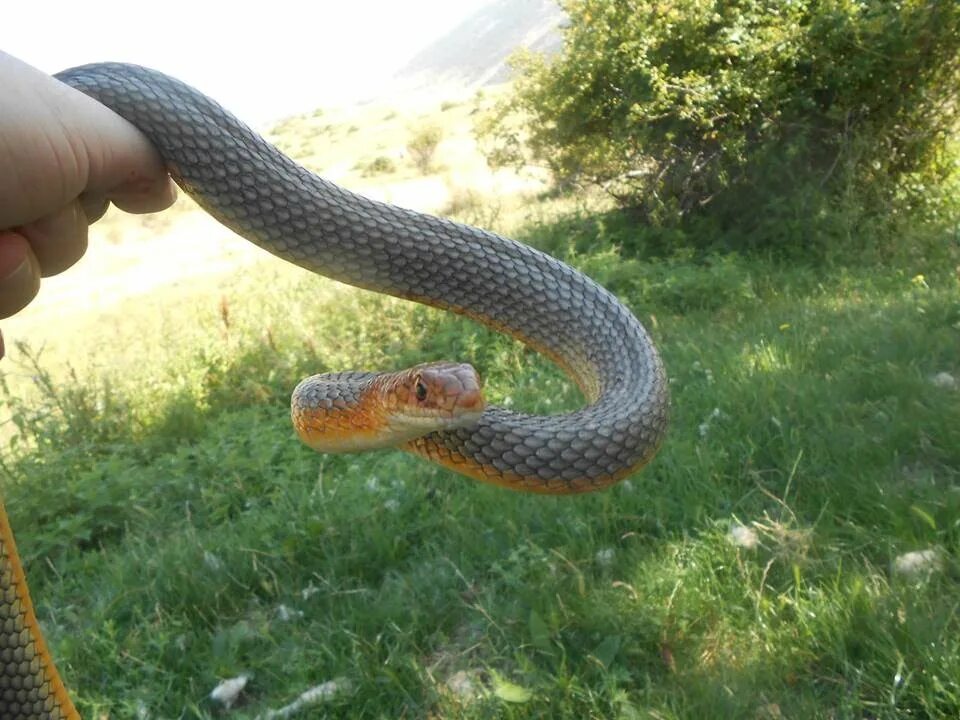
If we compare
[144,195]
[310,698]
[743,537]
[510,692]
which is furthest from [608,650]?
[144,195]

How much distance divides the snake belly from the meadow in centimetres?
90

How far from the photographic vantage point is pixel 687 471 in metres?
3.63

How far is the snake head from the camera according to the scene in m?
1.75

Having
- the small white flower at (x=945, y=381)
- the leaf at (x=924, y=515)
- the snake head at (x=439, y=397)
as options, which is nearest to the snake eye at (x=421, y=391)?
the snake head at (x=439, y=397)

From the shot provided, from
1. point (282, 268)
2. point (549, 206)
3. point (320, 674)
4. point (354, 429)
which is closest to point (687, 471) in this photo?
point (320, 674)

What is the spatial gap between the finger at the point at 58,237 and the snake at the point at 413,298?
260 millimetres

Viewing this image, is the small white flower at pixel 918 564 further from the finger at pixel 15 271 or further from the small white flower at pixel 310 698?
the finger at pixel 15 271

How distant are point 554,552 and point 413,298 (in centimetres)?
132

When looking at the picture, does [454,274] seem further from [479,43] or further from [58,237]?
[479,43]

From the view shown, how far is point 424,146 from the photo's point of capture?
31.1 meters

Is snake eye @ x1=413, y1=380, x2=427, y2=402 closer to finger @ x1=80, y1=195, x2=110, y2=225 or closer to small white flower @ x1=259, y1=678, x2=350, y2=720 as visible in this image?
finger @ x1=80, y1=195, x2=110, y2=225

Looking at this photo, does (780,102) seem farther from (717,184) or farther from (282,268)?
(282,268)

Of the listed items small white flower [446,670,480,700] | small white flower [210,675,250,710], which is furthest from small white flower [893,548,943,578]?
small white flower [210,675,250,710]

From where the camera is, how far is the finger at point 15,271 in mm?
1979
